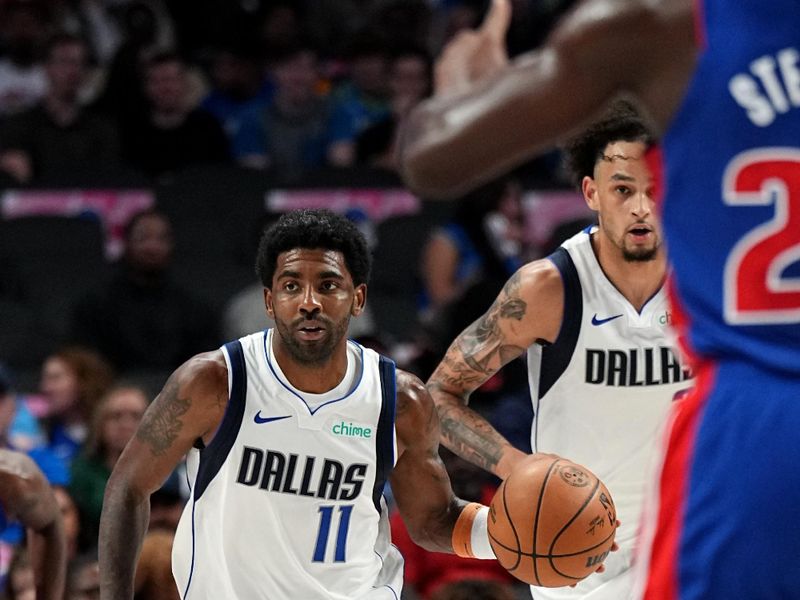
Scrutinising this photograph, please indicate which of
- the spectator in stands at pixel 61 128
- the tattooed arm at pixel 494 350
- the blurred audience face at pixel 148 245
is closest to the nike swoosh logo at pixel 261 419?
the tattooed arm at pixel 494 350

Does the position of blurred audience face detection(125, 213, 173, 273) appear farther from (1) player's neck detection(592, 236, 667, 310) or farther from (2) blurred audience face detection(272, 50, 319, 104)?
(1) player's neck detection(592, 236, 667, 310)

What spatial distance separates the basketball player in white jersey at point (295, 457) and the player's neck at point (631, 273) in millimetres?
698

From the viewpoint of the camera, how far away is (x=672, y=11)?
6.68 feet

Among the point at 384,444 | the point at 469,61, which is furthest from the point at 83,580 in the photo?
the point at 469,61

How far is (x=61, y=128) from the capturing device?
9211 mm

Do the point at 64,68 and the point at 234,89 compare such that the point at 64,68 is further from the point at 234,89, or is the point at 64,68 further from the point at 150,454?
the point at 150,454

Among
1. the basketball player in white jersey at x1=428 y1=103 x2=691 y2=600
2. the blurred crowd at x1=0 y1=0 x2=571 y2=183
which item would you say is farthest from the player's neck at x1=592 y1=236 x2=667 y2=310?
the blurred crowd at x1=0 y1=0 x2=571 y2=183

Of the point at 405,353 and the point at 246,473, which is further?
the point at 405,353

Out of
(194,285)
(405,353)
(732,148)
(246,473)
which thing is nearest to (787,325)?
(732,148)

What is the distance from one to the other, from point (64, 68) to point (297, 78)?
1.47m

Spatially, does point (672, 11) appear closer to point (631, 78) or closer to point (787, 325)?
point (631, 78)

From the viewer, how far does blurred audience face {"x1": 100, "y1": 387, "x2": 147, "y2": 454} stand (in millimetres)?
6734

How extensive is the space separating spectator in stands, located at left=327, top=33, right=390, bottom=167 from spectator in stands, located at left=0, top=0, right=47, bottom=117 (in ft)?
6.22

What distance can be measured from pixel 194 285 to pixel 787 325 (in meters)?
6.74
